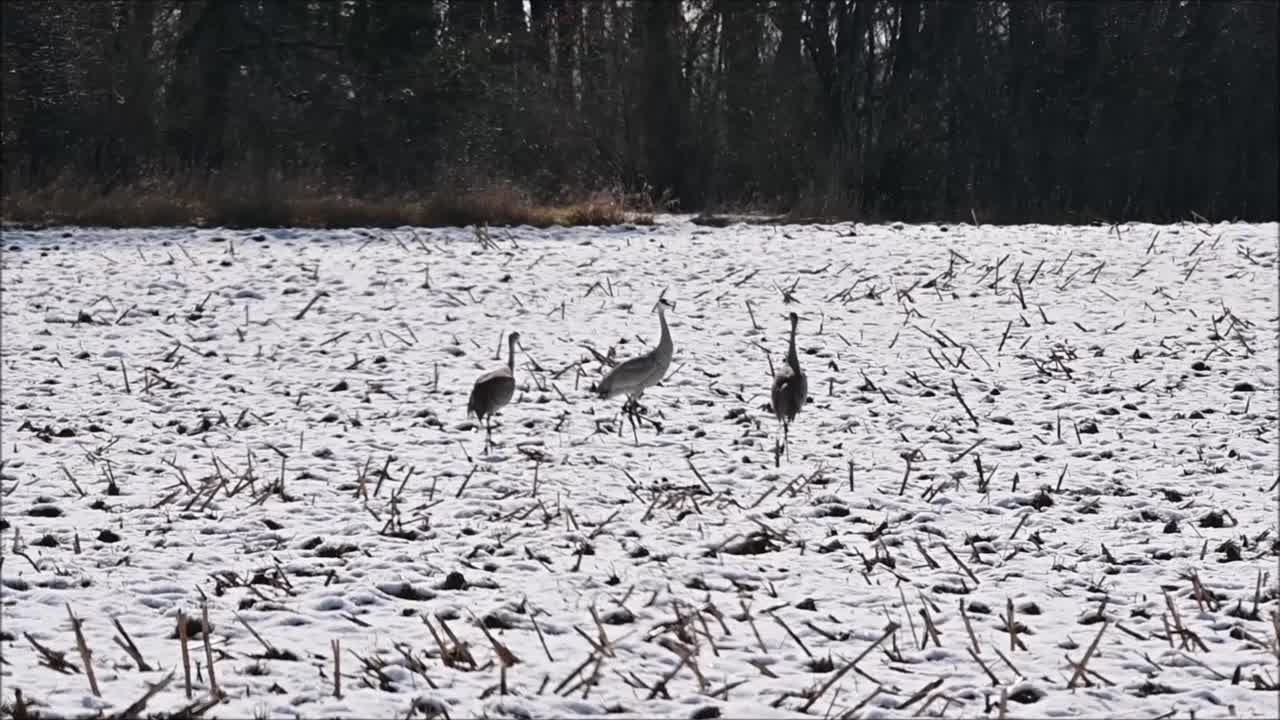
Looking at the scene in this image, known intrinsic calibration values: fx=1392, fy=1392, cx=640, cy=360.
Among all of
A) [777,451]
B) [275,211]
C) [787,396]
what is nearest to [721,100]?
[275,211]

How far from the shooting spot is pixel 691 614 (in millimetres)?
5879

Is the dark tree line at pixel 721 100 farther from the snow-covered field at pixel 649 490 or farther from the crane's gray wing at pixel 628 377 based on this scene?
the crane's gray wing at pixel 628 377

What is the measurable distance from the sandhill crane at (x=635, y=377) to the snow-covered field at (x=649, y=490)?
185 millimetres

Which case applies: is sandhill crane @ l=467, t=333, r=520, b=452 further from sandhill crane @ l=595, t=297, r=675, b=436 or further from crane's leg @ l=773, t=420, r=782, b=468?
crane's leg @ l=773, t=420, r=782, b=468

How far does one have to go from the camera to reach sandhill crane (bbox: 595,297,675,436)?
33.1 feet

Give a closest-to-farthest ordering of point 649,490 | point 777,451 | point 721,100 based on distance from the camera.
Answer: point 649,490, point 777,451, point 721,100

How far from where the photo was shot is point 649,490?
823 centimetres

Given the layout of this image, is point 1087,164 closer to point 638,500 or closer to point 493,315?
point 493,315

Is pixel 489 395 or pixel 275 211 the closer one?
pixel 489 395

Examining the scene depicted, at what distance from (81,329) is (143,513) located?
6338mm

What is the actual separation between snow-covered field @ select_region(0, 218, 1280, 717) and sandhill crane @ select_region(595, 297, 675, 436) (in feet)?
0.61

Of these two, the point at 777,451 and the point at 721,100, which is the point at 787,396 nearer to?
the point at 777,451

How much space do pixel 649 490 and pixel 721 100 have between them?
20.5m

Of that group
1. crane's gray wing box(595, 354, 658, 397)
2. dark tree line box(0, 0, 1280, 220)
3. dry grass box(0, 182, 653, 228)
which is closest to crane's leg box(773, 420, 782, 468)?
crane's gray wing box(595, 354, 658, 397)
